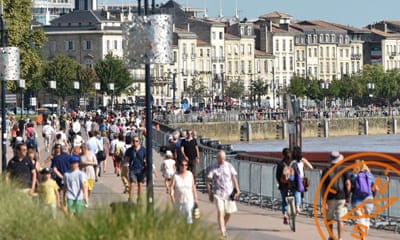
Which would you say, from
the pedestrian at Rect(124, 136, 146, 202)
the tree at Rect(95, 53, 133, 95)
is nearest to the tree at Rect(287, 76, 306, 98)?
the tree at Rect(95, 53, 133, 95)

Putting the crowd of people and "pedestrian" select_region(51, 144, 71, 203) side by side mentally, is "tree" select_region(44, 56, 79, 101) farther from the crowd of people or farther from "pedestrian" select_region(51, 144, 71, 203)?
the crowd of people

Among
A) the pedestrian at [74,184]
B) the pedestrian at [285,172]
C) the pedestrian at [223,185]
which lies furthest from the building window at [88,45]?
the pedestrian at [223,185]

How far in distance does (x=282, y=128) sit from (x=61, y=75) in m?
20.5

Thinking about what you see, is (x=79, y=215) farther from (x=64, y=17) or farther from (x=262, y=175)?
(x=64, y=17)

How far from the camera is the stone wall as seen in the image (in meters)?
128

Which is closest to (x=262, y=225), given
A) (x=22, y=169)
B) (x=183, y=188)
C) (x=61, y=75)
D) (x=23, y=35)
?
(x=22, y=169)

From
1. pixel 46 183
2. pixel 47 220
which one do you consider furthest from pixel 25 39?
pixel 47 220

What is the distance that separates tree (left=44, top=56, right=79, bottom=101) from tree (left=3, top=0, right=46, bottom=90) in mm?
46725

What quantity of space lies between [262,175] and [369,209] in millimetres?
11651

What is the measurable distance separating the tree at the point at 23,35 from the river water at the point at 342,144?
81.8 feet

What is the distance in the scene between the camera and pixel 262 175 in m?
35.8

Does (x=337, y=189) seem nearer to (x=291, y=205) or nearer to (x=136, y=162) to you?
(x=291, y=205)

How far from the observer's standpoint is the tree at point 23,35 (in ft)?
280

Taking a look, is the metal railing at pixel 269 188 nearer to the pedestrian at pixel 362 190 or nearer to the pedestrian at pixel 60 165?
the pedestrian at pixel 362 190
